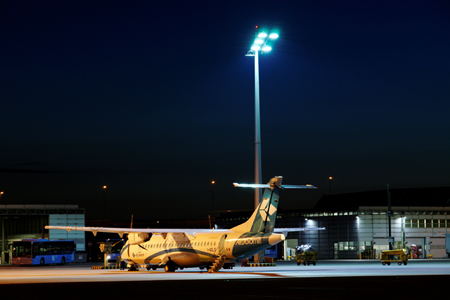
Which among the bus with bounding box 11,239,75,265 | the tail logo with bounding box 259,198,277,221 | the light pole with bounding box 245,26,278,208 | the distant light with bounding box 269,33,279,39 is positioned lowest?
the bus with bounding box 11,239,75,265

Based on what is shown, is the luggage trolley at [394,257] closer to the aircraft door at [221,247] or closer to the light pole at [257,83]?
the light pole at [257,83]

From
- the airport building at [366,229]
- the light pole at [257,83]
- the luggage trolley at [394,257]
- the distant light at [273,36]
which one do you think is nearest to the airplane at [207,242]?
the light pole at [257,83]

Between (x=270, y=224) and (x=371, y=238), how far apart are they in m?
44.3

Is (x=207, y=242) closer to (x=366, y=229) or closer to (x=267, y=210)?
(x=267, y=210)

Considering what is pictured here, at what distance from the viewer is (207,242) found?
1410 inches

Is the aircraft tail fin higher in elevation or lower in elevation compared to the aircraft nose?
higher

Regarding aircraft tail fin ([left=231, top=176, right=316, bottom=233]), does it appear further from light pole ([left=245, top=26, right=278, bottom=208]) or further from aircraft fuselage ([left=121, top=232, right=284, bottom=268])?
light pole ([left=245, top=26, right=278, bottom=208])

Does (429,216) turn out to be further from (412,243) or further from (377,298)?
(377,298)

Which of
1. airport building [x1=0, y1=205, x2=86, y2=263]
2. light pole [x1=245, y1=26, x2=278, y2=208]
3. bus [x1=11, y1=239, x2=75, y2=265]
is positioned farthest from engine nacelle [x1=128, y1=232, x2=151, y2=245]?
airport building [x1=0, y1=205, x2=86, y2=263]

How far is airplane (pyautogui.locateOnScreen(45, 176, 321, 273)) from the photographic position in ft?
109

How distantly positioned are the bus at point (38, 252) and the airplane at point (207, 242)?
22.1 meters

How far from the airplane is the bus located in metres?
22.1

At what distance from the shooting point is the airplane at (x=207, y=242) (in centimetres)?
3307

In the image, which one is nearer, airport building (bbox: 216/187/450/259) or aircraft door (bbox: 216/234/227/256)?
aircraft door (bbox: 216/234/227/256)
